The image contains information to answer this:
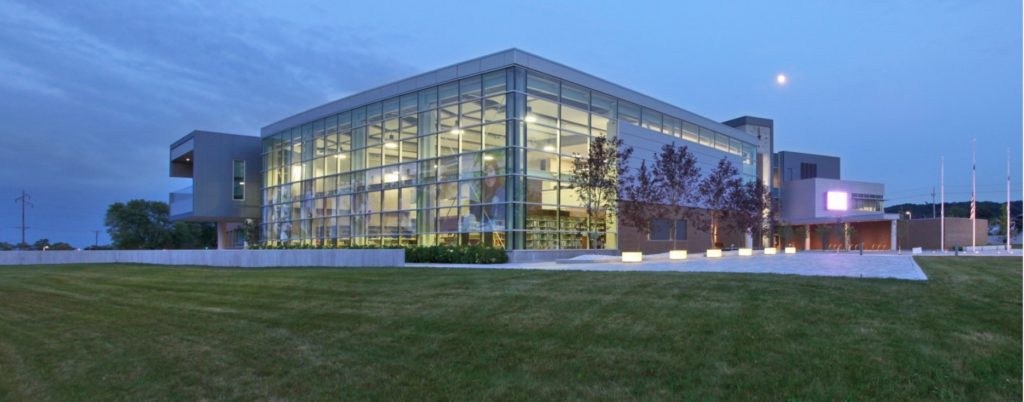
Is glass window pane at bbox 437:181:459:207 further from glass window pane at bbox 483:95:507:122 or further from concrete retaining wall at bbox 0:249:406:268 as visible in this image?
concrete retaining wall at bbox 0:249:406:268

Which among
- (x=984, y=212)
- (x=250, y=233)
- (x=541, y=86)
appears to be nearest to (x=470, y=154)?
(x=541, y=86)

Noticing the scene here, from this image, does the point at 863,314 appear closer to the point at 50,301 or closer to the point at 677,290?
the point at 677,290

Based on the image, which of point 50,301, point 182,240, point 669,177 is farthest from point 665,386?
point 182,240

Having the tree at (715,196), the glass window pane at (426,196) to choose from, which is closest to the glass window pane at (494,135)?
the glass window pane at (426,196)

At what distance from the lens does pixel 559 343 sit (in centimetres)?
845

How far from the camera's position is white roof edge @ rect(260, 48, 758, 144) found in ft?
97.1

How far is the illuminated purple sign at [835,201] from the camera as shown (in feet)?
206

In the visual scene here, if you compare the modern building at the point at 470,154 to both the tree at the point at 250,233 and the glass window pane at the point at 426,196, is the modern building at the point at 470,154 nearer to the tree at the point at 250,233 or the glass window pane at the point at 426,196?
the glass window pane at the point at 426,196

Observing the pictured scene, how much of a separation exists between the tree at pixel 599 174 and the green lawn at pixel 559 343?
578 inches

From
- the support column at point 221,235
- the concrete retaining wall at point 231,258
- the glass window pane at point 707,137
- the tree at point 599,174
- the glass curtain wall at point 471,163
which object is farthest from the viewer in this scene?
the support column at point 221,235

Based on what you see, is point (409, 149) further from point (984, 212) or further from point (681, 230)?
point (984, 212)

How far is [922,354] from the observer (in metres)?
6.84

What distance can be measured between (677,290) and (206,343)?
26.0 ft

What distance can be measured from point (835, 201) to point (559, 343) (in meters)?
63.0
